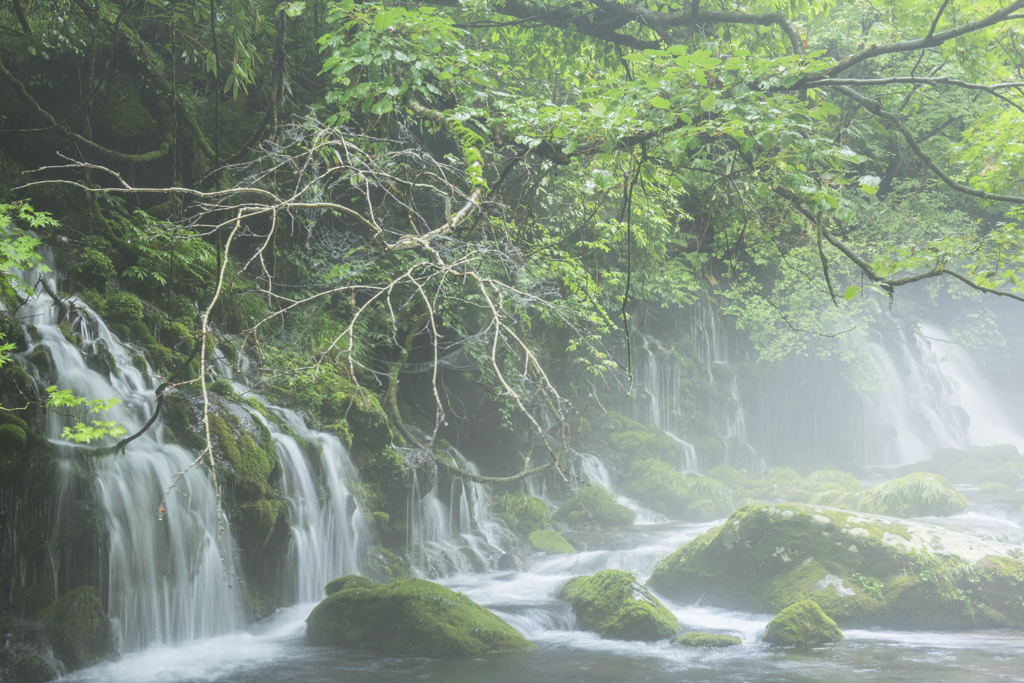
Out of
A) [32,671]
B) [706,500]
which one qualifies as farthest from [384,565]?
[706,500]

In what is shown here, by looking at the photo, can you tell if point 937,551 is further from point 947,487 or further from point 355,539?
point 355,539

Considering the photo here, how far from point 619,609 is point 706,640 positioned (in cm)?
99

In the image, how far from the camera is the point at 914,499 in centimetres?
1305

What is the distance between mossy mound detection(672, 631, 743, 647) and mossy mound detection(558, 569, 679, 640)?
233 millimetres

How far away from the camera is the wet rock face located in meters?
7.97

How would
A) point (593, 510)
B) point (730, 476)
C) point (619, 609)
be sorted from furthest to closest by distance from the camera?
point (730, 476)
point (593, 510)
point (619, 609)

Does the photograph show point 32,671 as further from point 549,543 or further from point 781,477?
point 781,477

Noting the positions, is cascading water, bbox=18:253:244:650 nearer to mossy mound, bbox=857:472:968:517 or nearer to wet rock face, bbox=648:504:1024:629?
wet rock face, bbox=648:504:1024:629

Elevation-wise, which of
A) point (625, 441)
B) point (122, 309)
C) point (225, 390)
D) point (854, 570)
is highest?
point (122, 309)

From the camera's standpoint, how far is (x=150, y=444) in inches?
246

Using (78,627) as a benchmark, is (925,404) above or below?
above

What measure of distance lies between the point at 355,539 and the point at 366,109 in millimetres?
5635

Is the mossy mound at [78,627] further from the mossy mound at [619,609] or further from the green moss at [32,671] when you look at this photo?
the mossy mound at [619,609]

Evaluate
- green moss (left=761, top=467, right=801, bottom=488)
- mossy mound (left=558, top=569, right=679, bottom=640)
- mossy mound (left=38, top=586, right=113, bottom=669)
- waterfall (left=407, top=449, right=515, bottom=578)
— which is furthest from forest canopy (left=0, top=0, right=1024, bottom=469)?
green moss (left=761, top=467, right=801, bottom=488)
